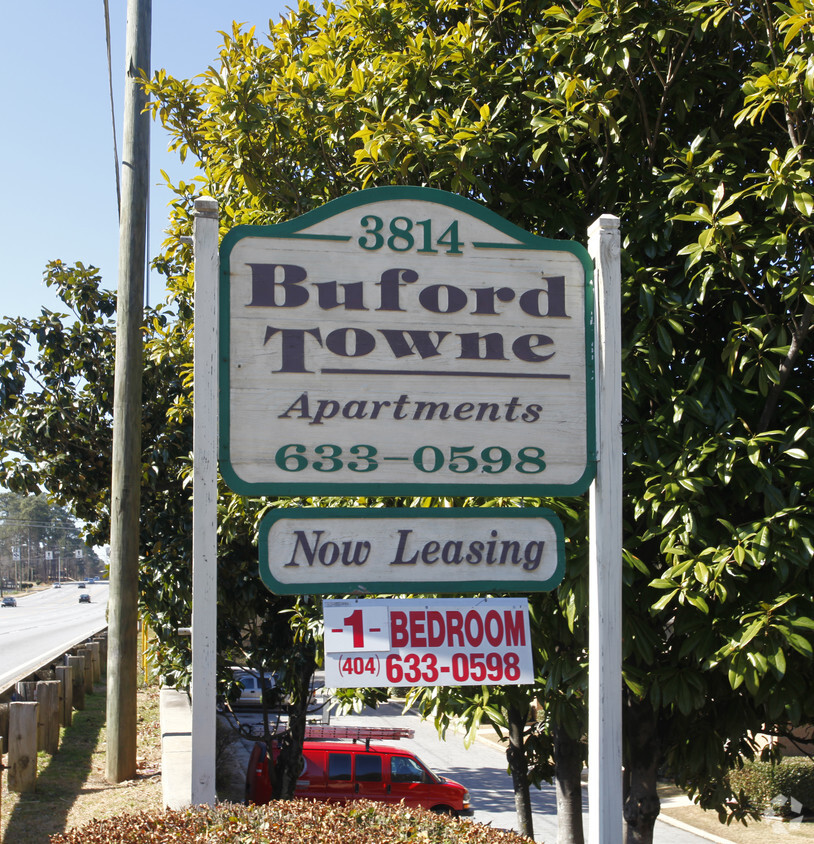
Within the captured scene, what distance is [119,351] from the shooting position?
1026cm

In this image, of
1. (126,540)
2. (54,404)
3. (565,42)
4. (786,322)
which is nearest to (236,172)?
(565,42)

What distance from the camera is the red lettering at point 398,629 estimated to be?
3.48 m

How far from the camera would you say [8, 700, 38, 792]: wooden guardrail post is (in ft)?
30.3

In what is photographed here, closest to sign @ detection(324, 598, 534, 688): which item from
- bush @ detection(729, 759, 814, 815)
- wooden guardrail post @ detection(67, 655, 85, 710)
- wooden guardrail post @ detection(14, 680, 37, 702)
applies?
wooden guardrail post @ detection(14, 680, 37, 702)

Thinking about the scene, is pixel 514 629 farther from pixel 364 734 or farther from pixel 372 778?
pixel 364 734

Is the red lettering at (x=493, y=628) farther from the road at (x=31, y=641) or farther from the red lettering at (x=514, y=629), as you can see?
the road at (x=31, y=641)

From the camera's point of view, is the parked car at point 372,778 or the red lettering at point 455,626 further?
the parked car at point 372,778

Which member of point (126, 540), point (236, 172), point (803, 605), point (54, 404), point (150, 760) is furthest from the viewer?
point (54, 404)

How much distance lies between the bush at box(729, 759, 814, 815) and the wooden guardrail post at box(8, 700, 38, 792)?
12028 mm

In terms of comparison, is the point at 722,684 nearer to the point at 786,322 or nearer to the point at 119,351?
the point at 786,322

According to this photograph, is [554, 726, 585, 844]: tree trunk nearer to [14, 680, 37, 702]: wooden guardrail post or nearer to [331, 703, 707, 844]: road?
[331, 703, 707, 844]: road

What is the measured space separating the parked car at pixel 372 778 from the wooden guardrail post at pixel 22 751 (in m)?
5.92

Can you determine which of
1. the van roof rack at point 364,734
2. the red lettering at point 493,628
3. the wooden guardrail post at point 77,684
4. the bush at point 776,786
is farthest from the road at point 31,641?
the red lettering at point 493,628

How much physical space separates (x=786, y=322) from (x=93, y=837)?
4.10m
